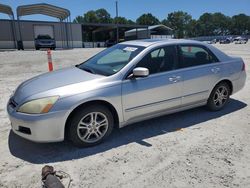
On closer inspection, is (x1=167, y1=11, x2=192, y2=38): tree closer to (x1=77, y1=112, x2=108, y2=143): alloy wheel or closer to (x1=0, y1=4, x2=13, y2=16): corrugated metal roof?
(x1=0, y1=4, x2=13, y2=16): corrugated metal roof

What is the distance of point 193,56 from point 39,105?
298cm

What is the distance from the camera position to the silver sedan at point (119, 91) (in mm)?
3061

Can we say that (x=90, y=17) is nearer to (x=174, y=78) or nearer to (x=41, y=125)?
(x=174, y=78)

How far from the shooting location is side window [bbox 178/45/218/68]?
13.8ft

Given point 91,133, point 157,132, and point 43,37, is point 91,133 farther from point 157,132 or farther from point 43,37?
point 43,37

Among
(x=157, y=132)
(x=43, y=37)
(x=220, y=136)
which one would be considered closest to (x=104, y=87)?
(x=157, y=132)

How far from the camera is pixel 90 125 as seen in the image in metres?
3.35

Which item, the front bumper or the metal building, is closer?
the front bumper

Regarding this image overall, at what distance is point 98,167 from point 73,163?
0.36m

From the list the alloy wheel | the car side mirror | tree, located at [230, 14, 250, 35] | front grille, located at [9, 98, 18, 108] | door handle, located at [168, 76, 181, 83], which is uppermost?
tree, located at [230, 14, 250, 35]

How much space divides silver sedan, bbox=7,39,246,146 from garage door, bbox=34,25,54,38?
30991mm

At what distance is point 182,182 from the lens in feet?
8.68

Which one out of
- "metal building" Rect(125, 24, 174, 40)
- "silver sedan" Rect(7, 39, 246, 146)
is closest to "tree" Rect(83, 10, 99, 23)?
"metal building" Rect(125, 24, 174, 40)

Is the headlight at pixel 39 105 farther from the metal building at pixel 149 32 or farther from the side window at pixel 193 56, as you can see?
the metal building at pixel 149 32
